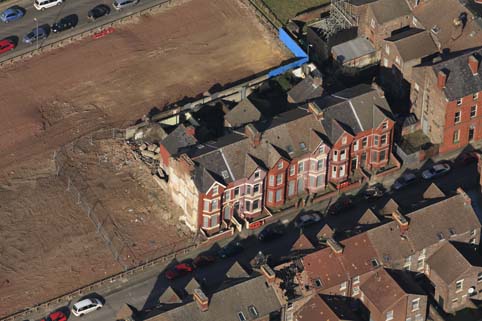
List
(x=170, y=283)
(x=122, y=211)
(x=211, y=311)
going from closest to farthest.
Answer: (x=211, y=311)
(x=170, y=283)
(x=122, y=211)

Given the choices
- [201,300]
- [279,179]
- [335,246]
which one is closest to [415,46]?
[279,179]

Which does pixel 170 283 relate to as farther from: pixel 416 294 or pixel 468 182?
pixel 468 182

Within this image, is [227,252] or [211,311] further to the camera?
[227,252]

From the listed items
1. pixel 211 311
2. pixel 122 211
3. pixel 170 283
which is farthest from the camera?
pixel 122 211

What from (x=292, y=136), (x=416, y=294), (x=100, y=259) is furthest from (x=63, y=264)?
(x=416, y=294)

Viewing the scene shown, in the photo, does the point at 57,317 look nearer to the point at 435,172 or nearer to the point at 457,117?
the point at 435,172

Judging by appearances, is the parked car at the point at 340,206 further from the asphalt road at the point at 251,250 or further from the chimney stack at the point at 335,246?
the chimney stack at the point at 335,246
